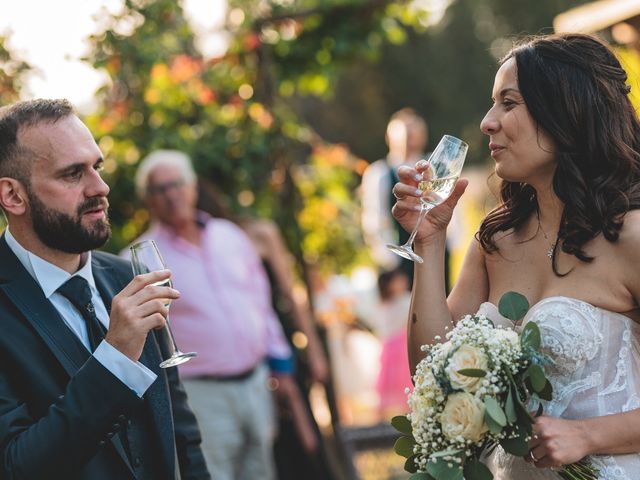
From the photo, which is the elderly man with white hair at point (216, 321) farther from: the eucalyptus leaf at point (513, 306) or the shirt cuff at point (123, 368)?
the eucalyptus leaf at point (513, 306)

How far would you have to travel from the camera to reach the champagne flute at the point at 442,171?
2850mm

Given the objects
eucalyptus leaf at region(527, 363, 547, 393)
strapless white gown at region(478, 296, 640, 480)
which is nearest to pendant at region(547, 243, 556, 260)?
strapless white gown at region(478, 296, 640, 480)

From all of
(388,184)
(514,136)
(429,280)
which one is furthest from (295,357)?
(514,136)

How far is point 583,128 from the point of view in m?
2.83

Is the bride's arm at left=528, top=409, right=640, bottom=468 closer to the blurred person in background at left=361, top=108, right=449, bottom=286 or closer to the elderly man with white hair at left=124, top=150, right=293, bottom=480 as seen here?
the elderly man with white hair at left=124, top=150, right=293, bottom=480

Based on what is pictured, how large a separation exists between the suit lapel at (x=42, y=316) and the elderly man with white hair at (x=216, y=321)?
8.29 feet

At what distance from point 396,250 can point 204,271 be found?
8.46ft

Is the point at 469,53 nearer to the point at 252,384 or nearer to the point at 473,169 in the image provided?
the point at 473,169

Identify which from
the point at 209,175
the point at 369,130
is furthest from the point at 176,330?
the point at 369,130

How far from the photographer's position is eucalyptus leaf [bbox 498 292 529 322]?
8.77 feet

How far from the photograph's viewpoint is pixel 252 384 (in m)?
5.44

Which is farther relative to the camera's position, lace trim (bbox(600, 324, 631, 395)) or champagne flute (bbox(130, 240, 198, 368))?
lace trim (bbox(600, 324, 631, 395))

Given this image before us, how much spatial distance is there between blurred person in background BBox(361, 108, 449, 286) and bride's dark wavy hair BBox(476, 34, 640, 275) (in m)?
4.02

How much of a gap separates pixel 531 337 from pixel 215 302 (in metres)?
3.00
